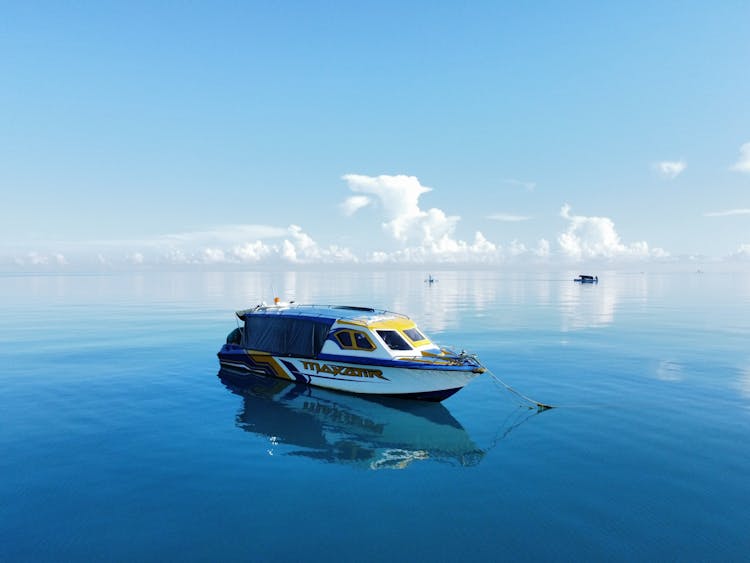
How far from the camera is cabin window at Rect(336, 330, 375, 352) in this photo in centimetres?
2031

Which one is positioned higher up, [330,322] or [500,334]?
[330,322]

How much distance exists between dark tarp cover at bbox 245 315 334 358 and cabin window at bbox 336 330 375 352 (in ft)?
3.37

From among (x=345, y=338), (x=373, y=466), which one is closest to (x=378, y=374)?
(x=345, y=338)

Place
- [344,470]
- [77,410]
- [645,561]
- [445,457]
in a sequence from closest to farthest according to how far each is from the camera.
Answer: [645,561] < [344,470] < [445,457] < [77,410]

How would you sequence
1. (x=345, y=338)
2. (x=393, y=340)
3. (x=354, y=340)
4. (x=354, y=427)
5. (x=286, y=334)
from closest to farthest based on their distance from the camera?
(x=354, y=427) < (x=393, y=340) < (x=354, y=340) < (x=345, y=338) < (x=286, y=334)

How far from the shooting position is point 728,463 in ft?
44.6

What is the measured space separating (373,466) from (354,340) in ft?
25.3

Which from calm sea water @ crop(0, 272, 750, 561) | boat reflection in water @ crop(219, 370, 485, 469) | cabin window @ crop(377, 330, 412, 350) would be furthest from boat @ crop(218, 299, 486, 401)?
calm sea water @ crop(0, 272, 750, 561)

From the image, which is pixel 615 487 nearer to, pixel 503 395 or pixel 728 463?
pixel 728 463

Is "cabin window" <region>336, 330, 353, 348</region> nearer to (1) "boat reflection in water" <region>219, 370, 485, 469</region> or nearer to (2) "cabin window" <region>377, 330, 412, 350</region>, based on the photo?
(2) "cabin window" <region>377, 330, 412, 350</region>

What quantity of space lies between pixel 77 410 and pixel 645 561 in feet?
70.3

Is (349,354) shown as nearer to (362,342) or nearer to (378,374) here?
(362,342)

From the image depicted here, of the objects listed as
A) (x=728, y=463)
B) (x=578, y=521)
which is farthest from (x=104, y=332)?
(x=728, y=463)

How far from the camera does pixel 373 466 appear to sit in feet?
44.8
